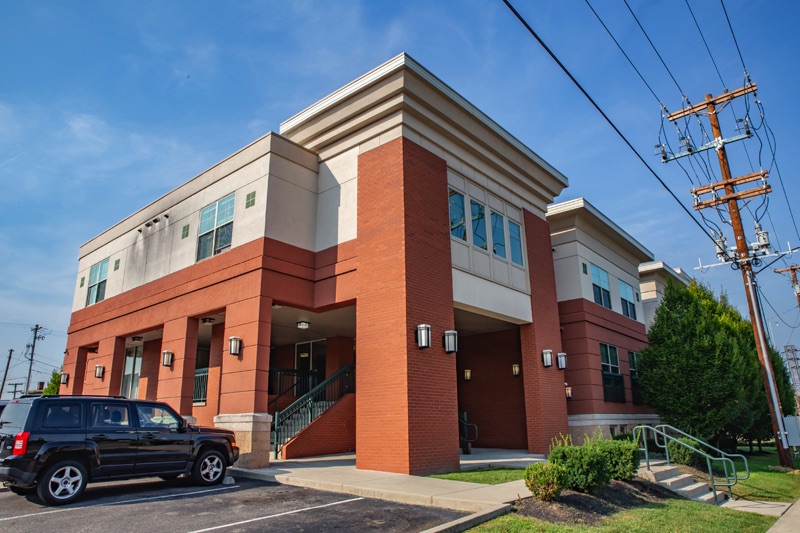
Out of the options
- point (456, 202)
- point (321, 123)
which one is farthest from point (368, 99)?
point (456, 202)

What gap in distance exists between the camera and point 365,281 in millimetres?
13883

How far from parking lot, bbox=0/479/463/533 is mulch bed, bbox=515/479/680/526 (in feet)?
4.03

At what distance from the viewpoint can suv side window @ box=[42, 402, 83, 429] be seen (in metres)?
8.94

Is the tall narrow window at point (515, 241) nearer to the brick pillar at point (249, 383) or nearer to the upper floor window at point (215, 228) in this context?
the brick pillar at point (249, 383)

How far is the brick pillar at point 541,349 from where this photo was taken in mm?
16875

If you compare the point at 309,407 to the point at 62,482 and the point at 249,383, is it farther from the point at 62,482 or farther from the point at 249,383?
the point at 62,482

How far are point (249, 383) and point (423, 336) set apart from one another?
4.52 meters

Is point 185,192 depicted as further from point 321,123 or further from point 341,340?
point 341,340

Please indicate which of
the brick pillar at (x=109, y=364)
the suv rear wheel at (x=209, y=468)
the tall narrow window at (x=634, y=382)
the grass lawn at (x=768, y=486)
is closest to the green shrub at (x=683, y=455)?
the grass lawn at (x=768, y=486)

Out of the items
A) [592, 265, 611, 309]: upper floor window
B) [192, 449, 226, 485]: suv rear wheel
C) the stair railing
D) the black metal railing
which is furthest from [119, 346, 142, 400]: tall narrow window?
[592, 265, 611, 309]: upper floor window

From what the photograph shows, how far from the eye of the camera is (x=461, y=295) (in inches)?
588

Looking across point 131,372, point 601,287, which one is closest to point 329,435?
point 131,372

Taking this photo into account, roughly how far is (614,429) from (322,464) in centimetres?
1258

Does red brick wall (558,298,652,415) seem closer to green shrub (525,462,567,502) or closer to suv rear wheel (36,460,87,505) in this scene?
green shrub (525,462,567,502)
